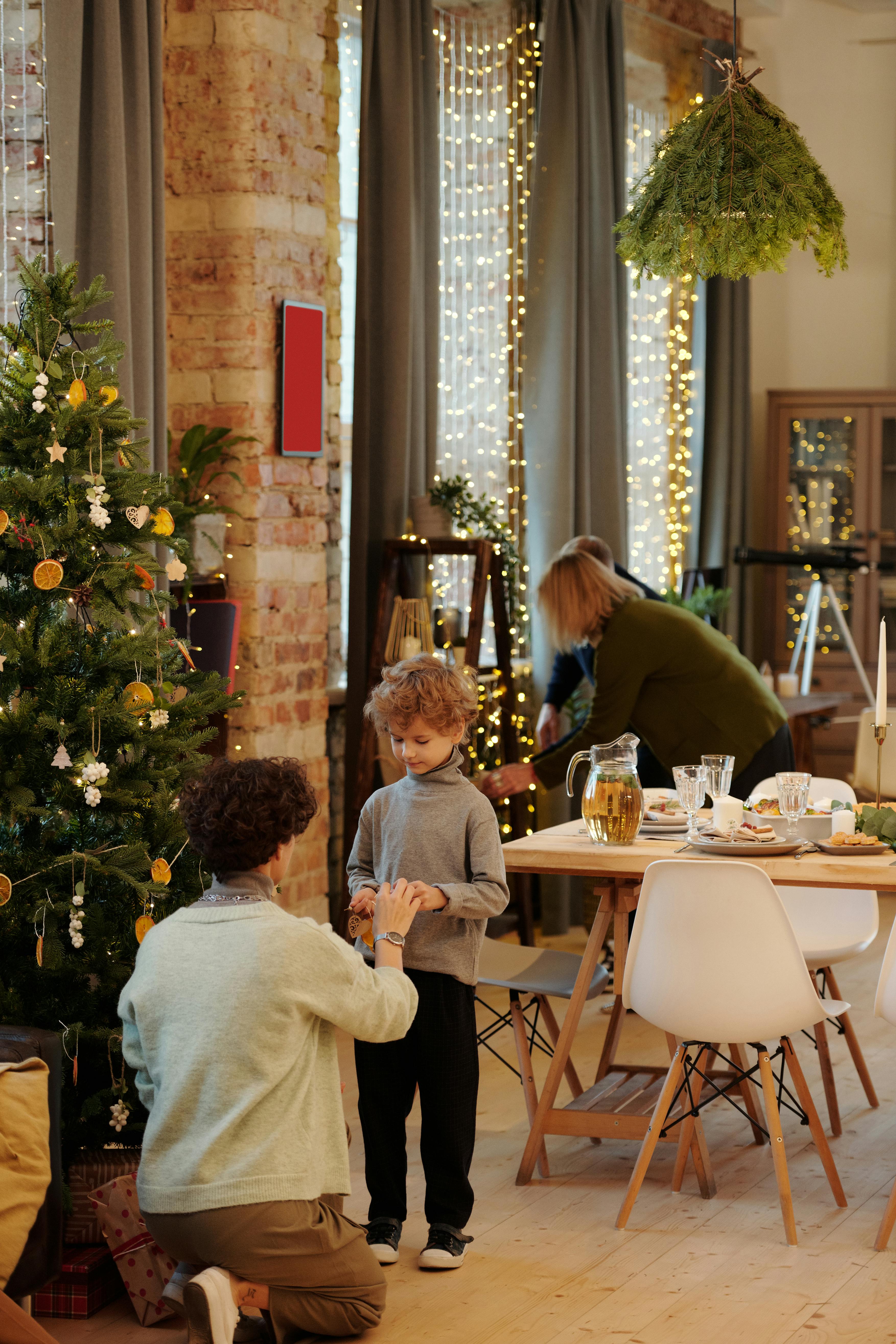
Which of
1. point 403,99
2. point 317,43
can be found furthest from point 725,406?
point 317,43

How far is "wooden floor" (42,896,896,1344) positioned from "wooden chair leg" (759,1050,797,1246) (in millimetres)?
47

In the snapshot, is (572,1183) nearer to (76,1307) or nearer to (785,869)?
(785,869)

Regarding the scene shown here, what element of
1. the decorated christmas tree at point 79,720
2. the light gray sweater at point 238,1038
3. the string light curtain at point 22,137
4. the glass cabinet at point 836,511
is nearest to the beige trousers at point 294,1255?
the light gray sweater at point 238,1038

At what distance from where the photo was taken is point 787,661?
724 centimetres

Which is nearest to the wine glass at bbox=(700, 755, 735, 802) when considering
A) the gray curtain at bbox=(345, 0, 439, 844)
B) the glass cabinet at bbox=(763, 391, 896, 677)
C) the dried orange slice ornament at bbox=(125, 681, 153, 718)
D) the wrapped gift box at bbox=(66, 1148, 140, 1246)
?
the dried orange slice ornament at bbox=(125, 681, 153, 718)

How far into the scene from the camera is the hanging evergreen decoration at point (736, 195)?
2.93 metres

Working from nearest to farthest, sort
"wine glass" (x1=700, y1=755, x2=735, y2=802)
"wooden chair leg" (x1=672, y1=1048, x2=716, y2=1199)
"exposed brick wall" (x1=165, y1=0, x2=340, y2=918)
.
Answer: "wooden chair leg" (x1=672, y1=1048, x2=716, y2=1199) < "wine glass" (x1=700, y1=755, x2=735, y2=802) < "exposed brick wall" (x1=165, y1=0, x2=340, y2=918)

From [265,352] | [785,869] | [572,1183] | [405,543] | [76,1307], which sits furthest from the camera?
[405,543]

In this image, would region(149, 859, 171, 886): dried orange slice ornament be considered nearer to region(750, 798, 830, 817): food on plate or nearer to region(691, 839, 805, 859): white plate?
region(691, 839, 805, 859): white plate

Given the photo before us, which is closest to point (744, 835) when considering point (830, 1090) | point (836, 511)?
point (830, 1090)

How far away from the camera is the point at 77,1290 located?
2.67 m

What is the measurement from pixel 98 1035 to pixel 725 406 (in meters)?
5.04

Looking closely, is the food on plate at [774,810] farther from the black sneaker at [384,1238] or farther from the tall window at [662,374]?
the tall window at [662,374]

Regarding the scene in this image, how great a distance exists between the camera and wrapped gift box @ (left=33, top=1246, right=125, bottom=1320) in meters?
2.66
